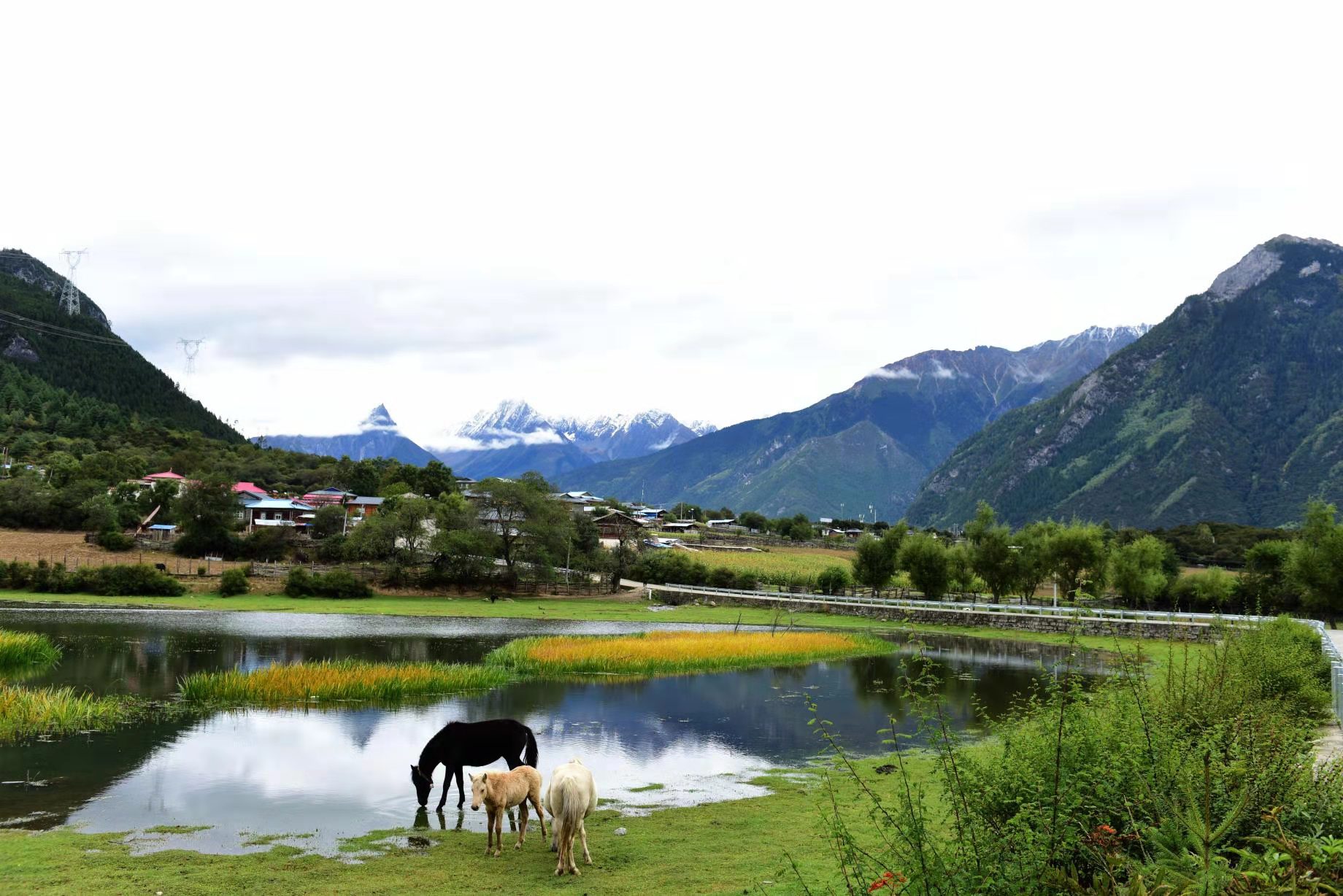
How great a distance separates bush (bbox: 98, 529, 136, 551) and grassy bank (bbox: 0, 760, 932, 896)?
6771cm

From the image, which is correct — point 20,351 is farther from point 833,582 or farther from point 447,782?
point 447,782

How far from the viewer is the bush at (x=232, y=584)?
60.3 m

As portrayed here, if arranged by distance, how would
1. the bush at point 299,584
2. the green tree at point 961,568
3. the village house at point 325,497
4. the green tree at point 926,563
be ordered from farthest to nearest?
the village house at point 325,497 < the green tree at point 961,568 < the green tree at point 926,563 < the bush at point 299,584

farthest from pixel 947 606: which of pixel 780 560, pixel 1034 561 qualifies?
pixel 780 560

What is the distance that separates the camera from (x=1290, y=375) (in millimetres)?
179000

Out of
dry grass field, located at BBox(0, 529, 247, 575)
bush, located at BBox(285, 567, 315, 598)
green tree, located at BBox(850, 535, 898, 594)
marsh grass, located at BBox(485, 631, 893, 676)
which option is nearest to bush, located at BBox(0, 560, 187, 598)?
dry grass field, located at BBox(0, 529, 247, 575)

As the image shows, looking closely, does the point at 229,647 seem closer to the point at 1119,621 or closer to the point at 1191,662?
the point at 1191,662

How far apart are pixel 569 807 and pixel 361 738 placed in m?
10.5

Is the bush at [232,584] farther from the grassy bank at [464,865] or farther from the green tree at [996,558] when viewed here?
the grassy bank at [464,865]

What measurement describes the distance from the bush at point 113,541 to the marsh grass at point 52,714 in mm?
56017

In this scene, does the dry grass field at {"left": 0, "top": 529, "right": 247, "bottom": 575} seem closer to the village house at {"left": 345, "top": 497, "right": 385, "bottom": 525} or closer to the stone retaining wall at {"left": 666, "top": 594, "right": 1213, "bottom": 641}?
the village house at {"left": 345, "top": 497, "right": 385, "bottom": 525}

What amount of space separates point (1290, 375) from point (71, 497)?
20588 centimetres

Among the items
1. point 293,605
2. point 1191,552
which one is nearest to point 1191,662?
point 293,605

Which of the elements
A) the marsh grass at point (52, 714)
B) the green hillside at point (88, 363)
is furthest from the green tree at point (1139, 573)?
the green hillside at point (88, 363)
